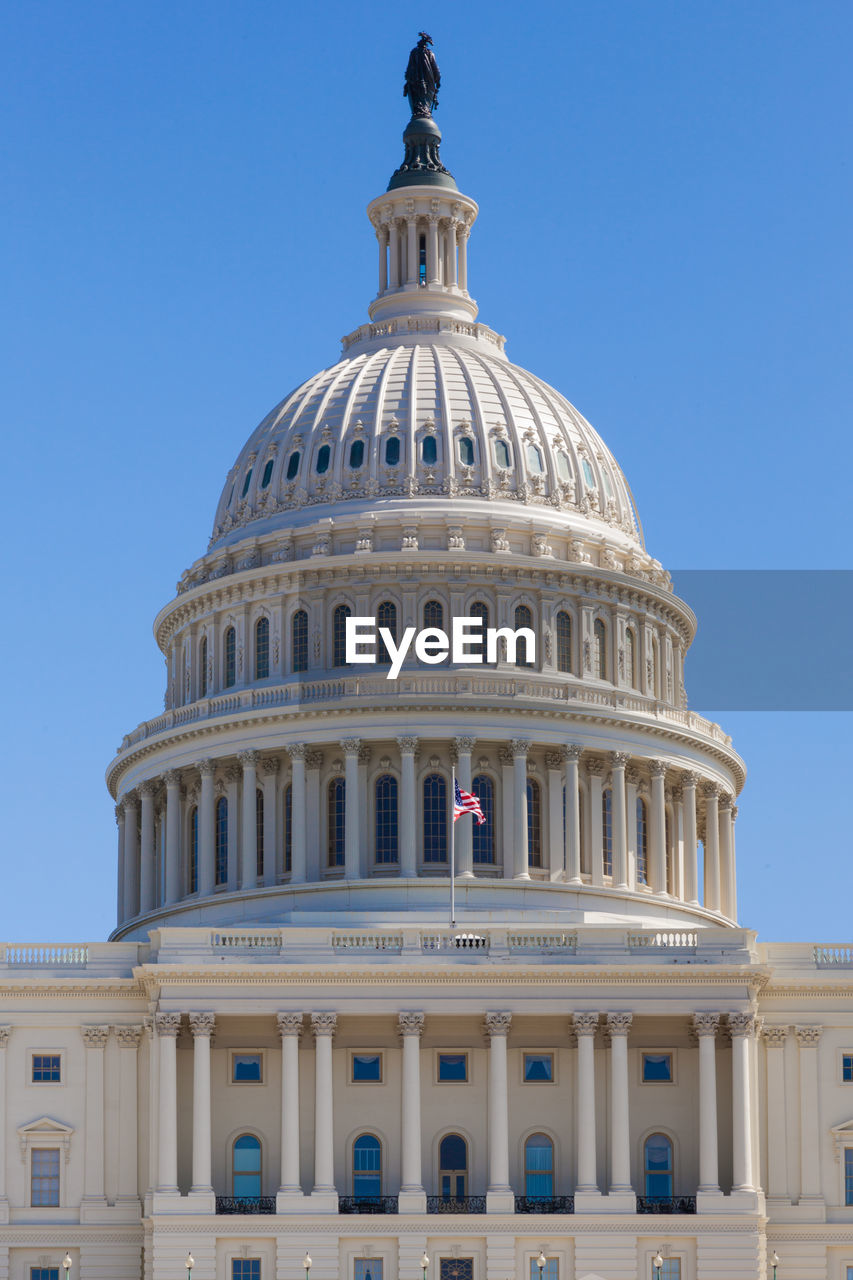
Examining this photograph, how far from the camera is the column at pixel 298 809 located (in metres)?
128

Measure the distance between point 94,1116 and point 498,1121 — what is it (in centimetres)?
1474

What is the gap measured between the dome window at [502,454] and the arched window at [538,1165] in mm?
34126

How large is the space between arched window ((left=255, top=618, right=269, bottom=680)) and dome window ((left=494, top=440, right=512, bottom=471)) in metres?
12.2

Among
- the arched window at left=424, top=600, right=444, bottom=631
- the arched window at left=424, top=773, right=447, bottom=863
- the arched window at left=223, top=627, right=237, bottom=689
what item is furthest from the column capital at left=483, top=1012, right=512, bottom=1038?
the arched window at left=223, top=627, right=237, bottom=689

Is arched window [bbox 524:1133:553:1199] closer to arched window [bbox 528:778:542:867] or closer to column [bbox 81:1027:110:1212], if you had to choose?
column [bbox 81:1027:110:1212]

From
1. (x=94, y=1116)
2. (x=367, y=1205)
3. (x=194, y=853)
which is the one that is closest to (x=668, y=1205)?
(x=367, y=1205)

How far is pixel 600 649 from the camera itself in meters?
134

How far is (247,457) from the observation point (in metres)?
142

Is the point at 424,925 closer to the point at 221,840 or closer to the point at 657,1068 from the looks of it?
the point at 657,1068

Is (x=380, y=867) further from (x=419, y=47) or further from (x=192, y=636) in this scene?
(x=419, y=47)

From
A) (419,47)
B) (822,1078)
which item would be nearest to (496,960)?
(822,1078)

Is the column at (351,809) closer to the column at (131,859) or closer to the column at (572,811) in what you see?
the column at (572,811)

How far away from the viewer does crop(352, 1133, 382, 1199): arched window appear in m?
113

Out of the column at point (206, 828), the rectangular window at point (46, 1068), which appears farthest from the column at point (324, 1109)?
the column at point (206, 828)
